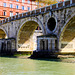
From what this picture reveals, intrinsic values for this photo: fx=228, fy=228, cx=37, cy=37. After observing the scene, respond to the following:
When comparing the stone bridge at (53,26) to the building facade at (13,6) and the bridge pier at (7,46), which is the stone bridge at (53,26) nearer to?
the bridge pier at (7,46)

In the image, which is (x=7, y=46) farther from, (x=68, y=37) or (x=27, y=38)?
(x=68, y=37)

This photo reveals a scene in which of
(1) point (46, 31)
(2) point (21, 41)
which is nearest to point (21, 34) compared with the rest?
(2) point (21, 41)

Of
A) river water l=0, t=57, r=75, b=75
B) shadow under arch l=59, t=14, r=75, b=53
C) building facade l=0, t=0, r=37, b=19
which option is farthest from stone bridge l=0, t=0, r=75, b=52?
building facade l=0, t=0, r=37, b=19

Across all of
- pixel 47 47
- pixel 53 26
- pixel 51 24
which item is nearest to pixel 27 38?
pixel 51 24

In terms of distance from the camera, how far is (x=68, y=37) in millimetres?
30062

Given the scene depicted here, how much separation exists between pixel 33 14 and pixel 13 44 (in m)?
8.14

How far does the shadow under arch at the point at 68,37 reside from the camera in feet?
90.0

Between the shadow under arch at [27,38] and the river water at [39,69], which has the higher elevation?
the shadow under arch at [27,38]

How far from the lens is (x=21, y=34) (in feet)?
129

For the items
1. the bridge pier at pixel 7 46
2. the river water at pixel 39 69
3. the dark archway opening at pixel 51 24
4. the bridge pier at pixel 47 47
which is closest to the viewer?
the river water at pixel 39 69

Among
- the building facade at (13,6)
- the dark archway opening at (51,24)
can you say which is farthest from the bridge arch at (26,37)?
the building facade at (13,6)

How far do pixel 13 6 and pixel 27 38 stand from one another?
57.4 ft

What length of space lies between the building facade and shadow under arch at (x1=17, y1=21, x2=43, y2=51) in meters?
15.7

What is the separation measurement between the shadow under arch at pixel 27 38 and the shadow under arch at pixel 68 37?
9352 millimetres
